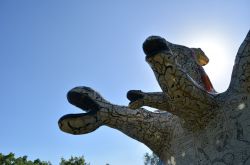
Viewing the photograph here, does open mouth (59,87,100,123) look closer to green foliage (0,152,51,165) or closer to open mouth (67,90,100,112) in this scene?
open mouth (67,90,100,112)

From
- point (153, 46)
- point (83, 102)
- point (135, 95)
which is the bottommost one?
point (135, 95)

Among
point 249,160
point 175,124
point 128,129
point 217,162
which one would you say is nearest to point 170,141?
point 175,124

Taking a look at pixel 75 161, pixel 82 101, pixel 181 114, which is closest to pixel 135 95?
pixel 181 114

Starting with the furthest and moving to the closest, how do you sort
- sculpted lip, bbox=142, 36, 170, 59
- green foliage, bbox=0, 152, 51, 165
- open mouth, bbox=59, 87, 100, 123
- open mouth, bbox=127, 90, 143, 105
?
1. green foliage, bbox=0, 152, 51, 165
2. open mouth, bbox=59, 87, 100, 123
3. open mouth, bbox=127, 90, 143, 105
4. sculpted lip, bbox=142, 36, 170, 59

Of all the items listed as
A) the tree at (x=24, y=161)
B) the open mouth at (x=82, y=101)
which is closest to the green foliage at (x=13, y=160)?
the tree at (x=24, y=161)

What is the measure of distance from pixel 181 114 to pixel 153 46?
839mm

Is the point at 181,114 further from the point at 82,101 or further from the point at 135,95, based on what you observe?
the point at 82,101

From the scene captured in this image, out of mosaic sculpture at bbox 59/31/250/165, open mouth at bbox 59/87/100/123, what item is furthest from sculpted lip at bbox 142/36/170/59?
open mouth at bbox 59/87/100/123

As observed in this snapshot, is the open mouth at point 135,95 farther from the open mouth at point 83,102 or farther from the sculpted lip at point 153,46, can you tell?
the open mouth at point 83,102

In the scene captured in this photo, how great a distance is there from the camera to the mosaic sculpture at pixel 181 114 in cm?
297

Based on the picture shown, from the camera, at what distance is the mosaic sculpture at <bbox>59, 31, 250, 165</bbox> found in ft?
9.76

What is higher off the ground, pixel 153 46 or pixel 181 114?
pixel 153 46

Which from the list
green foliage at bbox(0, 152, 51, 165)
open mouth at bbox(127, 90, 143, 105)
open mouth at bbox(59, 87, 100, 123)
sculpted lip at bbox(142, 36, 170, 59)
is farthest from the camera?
green foliage at bbox(0, 152, 51, 165)

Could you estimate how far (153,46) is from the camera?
2928mm
